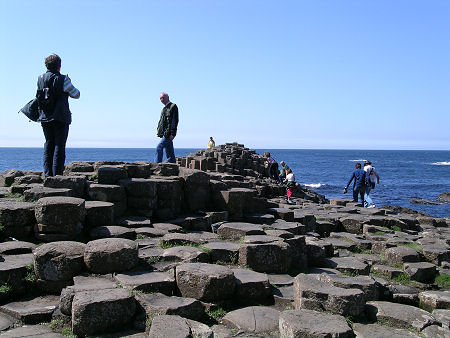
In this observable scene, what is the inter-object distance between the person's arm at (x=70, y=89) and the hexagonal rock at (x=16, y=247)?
3.37m

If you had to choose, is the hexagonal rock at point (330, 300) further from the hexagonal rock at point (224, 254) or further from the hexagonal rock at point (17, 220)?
the hexagonal rock at point (17, 220)

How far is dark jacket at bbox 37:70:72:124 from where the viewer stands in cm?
880

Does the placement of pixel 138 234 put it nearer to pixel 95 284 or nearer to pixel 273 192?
pixel 95 284

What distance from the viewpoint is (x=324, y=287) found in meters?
5.70

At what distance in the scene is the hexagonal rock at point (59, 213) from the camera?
22.3ft

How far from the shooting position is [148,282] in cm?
557

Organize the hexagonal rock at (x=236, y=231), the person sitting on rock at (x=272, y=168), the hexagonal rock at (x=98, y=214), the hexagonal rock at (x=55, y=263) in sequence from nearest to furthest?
the hexagonal rock at (x=55, y=263), the hexagonal rock at (x=98, y=214), the hexagonal rock at (x=236, y=231), the person sitting on rock at (x=272, y=168)

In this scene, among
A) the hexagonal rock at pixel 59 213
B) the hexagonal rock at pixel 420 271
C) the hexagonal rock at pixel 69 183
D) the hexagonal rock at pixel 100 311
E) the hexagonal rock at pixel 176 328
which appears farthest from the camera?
the hexagonal rock at pixel 69 183

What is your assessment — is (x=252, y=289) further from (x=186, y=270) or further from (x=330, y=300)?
(x=330, y=300)

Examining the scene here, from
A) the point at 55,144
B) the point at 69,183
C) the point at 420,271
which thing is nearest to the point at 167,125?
the point at 55,144

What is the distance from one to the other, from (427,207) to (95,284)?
33158 millimetres

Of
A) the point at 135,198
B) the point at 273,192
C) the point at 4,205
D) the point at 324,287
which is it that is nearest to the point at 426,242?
the point at 324,287

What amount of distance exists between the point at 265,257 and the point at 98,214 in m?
3.05

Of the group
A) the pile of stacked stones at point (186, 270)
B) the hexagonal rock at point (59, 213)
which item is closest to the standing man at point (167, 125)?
the pile of stacked stones at point (186, 270)
